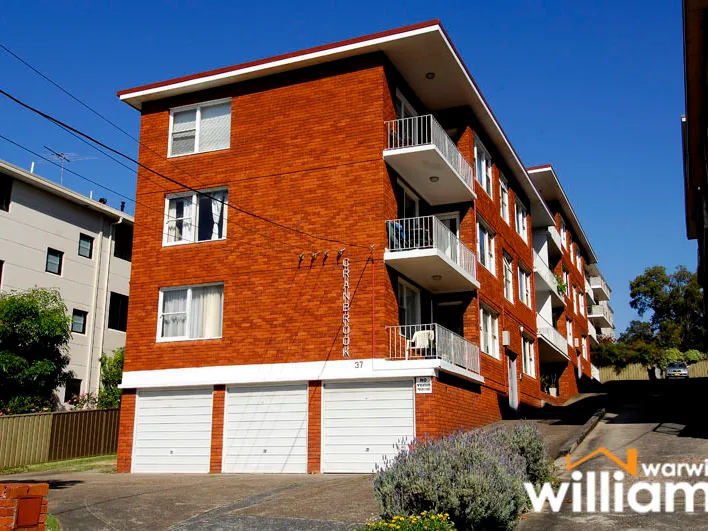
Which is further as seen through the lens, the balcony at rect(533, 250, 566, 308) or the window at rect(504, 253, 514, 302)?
the balcony at rect(533, 250, 566, 308)

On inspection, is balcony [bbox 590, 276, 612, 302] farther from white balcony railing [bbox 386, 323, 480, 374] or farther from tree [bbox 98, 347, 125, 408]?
white balcony railing [bbox 386, 323, 480, 374]

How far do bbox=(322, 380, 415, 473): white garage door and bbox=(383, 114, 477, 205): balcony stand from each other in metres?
5.92

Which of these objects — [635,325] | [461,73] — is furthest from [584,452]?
[635,325]

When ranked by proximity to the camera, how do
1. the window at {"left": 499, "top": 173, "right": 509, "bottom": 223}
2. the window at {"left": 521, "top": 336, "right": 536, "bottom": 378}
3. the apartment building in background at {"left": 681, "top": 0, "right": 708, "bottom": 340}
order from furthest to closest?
the window at {"left": 521, "top": 336, "right": 536, "bottom": 378} → the window at {"left": 499, "top": 173, "right": 509, "bottom": 223} → the apartment building in background at {"left": 681, "top": 0, "right": 708, "bottom": 340}

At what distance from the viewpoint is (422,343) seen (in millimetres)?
20125

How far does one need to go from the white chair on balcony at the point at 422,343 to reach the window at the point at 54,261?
1755 centimetres

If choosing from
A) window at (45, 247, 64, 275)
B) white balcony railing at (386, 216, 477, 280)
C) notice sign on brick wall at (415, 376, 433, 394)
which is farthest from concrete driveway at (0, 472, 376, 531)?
window at (45, 247, 64, 275)

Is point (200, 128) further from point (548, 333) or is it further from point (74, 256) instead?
point (548, 333)

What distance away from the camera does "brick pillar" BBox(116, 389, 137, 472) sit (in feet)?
71.2

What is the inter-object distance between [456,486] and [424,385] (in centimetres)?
916

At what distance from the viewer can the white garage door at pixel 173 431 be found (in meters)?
21.1

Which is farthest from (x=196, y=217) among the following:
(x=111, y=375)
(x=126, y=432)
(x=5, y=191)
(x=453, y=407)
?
Answer: (x=111, y=375)

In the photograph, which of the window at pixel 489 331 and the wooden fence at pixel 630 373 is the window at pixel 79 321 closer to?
the window at pixel 489 331

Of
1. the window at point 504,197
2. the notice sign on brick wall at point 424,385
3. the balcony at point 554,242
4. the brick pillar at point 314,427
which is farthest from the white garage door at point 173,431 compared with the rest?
the balcony at point 554,242
